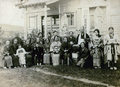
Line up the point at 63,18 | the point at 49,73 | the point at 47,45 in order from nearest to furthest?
the point at 49,73
the point at 63,18
the point at 47,45

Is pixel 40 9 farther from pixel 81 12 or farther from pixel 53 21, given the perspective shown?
pixel 81 12

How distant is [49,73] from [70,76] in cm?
49

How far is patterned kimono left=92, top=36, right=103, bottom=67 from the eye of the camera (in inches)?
113

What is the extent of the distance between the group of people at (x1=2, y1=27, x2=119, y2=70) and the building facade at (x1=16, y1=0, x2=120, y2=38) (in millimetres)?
141

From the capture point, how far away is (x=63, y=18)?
10.2 ft

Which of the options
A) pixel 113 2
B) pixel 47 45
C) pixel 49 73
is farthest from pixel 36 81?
pixel 113 2

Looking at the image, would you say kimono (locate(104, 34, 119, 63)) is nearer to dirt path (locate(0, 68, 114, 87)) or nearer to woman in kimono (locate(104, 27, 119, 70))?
woman in kimono (locate(104, 27, 119, 70))

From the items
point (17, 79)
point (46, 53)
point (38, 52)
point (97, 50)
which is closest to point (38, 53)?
point (38, 52)

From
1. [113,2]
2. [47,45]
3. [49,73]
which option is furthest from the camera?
[47,45]

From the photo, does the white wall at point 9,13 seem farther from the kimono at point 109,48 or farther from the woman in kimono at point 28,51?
the kimono at point 109,48

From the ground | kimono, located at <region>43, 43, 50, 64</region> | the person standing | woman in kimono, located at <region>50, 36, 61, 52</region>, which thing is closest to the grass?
the ground

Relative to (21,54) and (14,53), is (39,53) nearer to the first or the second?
(21,54)

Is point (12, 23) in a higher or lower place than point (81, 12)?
lower

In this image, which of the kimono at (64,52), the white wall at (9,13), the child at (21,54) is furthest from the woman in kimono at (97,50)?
the white wall at (9,13)
